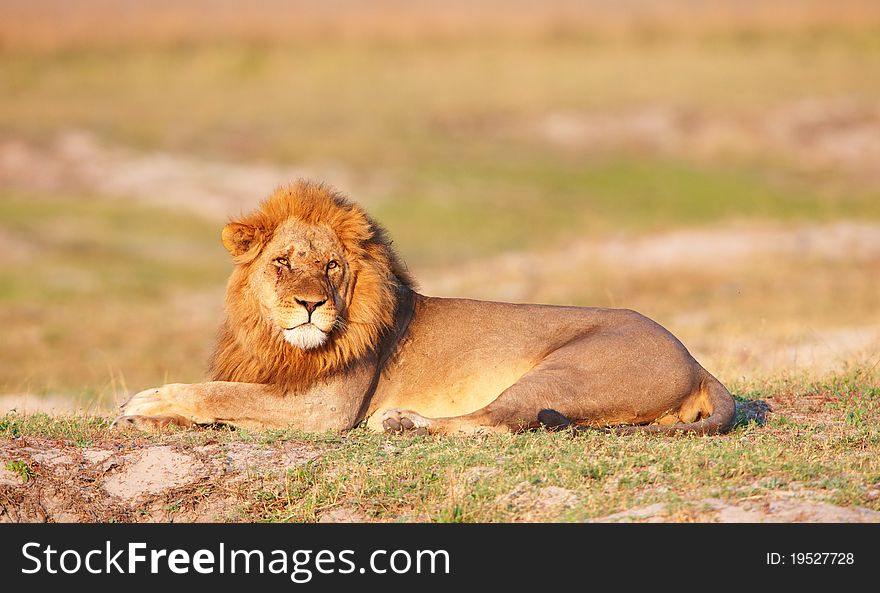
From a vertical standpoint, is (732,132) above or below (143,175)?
above

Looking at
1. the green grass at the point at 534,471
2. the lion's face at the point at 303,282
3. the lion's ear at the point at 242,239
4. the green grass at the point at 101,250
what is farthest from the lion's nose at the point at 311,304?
the green grass at the point at 101,250

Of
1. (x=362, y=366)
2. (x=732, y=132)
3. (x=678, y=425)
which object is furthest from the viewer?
(x=732, y=132)

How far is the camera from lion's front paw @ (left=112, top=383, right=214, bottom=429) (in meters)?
6.00

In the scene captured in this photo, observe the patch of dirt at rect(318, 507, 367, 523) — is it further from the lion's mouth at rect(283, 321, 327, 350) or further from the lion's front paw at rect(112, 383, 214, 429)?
the lion's front paw at rect(112, 383, 214, 429)

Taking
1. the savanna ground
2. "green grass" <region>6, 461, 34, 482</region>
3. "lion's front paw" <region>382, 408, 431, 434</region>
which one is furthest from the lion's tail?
"green grass" <region>6, 461, 34, 482</region>

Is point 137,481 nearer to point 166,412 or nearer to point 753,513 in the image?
point 166,412

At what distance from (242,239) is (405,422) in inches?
49.6

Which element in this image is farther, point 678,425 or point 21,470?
point 678,425

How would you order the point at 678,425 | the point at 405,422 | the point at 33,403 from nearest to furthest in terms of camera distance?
the point at 678,425
the point at 405,422
the point at 33,403

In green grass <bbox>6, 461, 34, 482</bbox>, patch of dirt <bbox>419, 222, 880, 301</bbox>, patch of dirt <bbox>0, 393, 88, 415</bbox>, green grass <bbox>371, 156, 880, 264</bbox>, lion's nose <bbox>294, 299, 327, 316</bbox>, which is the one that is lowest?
green grass <bbox>6, 461, 34, 482</bbox>

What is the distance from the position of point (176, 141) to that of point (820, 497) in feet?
77.2

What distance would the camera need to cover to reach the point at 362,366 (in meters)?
6.24

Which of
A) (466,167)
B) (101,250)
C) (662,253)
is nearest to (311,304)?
(662,253)

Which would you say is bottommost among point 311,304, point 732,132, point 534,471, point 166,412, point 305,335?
point 534,471
